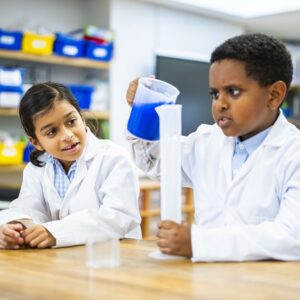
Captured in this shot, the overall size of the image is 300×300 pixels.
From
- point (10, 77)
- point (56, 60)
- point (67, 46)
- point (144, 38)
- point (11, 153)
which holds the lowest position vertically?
point (11, 153)

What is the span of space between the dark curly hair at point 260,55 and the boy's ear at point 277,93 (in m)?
0.01

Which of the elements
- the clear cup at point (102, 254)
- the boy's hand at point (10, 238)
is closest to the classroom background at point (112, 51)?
the boy's hand at point (10, 238)

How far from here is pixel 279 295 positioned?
763 millimetres

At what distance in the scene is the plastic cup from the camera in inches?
46.9

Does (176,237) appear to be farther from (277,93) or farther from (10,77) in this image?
(10,77)

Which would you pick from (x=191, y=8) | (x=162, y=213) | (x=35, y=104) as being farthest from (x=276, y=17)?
(x=162, y=213)

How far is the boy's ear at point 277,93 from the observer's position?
1.19m

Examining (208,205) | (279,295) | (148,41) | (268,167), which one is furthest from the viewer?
(148,41)

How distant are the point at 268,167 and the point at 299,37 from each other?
5392 mm

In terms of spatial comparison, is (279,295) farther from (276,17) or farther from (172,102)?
(276,17)

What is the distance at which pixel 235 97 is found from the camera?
113cm

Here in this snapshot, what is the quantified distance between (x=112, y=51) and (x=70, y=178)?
10.0ft

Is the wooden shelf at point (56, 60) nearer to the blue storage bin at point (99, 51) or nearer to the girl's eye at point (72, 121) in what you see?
the blue storage bin at point (99, 51)

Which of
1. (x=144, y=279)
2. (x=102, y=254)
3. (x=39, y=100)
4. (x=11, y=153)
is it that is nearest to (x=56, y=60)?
(x=11, y=153)
